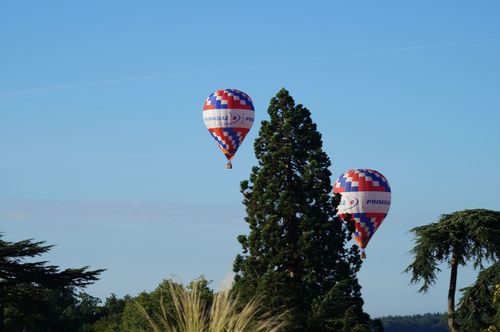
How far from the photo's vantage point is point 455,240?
6844 cm

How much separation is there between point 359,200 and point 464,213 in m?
14.7

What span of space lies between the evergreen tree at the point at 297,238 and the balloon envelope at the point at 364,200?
19.9 metres

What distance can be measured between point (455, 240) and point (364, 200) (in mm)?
15333

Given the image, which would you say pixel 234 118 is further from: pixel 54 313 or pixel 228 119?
pixel 54 313

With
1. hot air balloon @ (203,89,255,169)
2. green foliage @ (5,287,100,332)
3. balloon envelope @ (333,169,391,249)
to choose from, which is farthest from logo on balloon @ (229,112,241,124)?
green foliage @ (5,287,100,332)

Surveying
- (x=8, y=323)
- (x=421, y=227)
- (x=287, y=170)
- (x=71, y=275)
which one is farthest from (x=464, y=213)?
(x=8, y=323)

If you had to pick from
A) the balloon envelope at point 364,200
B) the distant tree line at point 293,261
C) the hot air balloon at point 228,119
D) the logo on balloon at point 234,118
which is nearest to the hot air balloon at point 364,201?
the balloon envelope at point 364,200

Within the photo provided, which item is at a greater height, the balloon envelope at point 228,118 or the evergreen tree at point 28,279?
the balloon envelope at point 228,118

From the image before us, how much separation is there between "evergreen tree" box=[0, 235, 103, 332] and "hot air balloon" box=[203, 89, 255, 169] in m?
26.5

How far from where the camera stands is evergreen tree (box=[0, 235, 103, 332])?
5825 centimetres

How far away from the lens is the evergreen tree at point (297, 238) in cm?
5825

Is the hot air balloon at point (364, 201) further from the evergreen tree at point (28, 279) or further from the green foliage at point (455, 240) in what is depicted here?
the evergreen tree at point (28, 279)

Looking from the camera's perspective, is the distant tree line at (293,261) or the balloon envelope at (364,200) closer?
the distant tree line at (293,261)

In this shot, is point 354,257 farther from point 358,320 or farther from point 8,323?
point 8,323
